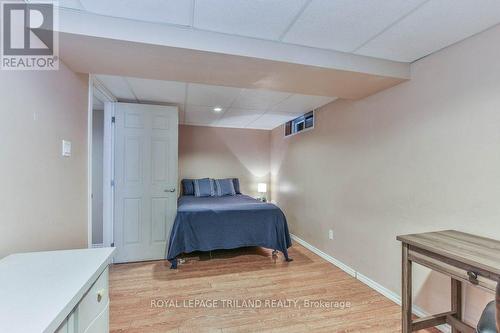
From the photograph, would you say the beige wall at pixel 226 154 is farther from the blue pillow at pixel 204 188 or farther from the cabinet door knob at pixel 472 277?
the cabinet door knob at pixel 472 277

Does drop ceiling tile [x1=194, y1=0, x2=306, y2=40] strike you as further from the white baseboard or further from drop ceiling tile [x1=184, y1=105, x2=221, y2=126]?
the white baseboard

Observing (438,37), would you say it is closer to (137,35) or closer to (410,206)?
(410,206)

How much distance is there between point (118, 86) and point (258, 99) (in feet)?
5.36

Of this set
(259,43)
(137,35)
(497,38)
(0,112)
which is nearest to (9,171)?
(0,112)

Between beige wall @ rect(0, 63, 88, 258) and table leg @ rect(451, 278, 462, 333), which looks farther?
table leg @ rect(451, 278, 462, 333)

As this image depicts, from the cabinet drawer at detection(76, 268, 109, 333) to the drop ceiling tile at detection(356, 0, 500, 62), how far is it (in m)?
2.14

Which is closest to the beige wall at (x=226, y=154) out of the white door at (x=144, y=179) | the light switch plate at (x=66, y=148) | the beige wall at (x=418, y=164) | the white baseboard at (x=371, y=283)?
the white door at (x=144, y=179)

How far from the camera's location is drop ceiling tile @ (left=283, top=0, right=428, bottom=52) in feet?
4.55

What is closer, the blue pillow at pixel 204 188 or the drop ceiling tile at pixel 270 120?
the drop ceiling tile at pixel 270 120

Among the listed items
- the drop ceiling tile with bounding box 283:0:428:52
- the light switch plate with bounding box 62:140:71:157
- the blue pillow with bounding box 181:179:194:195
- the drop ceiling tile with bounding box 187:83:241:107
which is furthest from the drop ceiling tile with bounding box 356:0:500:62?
the blue pillow with bounding box 181:179:194:195

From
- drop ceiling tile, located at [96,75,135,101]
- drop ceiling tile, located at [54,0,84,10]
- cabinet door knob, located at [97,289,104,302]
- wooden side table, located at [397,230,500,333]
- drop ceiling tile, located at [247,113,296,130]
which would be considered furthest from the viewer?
drop ceiling tile, located at [247,113,296,130]

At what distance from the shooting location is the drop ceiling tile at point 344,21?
1.39 m

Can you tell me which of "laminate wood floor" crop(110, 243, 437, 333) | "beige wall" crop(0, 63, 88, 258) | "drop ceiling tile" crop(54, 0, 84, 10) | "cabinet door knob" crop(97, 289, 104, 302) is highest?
"drop ceiling tile" crop(54, 0, 84, 10)

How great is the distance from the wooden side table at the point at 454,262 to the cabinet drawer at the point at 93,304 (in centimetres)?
172
